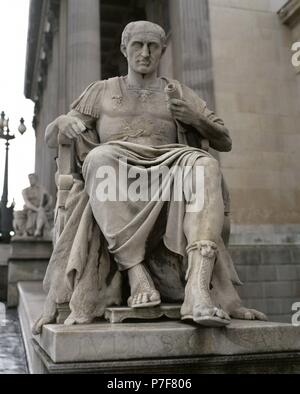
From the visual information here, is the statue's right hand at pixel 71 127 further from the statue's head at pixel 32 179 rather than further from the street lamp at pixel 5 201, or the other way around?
the street lamp at pixel 5 201

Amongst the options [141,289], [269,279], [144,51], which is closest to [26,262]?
[269,279]

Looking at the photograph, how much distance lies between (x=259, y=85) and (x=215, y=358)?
11123 mm

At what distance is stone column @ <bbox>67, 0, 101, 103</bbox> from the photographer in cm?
1269

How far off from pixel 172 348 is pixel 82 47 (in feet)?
39.6

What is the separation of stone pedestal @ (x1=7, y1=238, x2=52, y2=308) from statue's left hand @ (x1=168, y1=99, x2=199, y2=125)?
27.1ft

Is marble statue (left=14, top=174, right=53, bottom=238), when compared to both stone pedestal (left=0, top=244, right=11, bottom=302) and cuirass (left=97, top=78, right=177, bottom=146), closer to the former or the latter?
stone pedestal (left=0, top=244, right=11, bottom=302)

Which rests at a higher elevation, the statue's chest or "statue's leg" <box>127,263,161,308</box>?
the statue's chest

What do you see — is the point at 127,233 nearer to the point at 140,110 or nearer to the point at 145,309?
the point at 145,309

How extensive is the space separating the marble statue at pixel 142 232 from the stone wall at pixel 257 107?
8154mm

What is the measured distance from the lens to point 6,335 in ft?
19.1

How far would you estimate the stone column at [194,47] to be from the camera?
38.9 feet

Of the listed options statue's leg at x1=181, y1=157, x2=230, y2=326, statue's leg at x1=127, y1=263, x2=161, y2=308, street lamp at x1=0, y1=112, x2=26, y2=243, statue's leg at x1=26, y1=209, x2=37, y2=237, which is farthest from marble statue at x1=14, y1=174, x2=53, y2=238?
statue's leg at x1=181, y1=157, x2=230, y2=326

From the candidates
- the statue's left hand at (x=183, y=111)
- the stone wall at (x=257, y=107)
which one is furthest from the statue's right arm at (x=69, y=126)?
the stone wall at (x=257, y=107)

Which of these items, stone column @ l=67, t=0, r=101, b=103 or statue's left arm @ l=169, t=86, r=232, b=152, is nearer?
statue's left arm @ l=169, t=86, r=232, b=152
